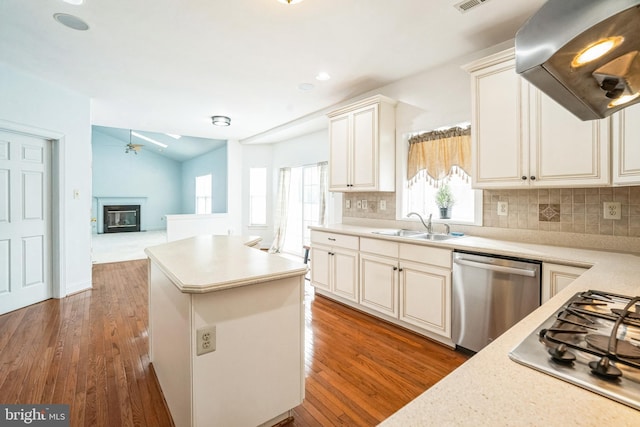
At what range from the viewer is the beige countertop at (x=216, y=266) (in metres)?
1.35

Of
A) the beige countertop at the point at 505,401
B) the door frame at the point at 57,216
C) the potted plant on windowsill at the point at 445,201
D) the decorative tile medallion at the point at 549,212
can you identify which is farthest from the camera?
the door frame at the point at 57,216

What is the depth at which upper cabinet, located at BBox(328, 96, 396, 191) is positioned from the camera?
330 cm

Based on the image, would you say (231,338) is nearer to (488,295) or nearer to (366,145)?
(488,295)

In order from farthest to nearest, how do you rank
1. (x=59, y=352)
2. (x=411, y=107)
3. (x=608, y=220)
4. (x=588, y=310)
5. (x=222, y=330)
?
1. (x=411, y=107)
2. (x=59, y=352)
3. (x=608, y=220)
4. (x=222, y=330)
5. (x=588, y=310)

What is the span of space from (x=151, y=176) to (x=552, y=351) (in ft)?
42.3

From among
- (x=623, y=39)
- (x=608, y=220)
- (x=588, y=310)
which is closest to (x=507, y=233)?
(x=608, y=220)

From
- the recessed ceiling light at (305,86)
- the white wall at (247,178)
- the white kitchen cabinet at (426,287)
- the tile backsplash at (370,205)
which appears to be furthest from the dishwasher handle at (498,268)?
the white wall at (247,178)

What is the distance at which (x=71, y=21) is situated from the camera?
234 centimetres

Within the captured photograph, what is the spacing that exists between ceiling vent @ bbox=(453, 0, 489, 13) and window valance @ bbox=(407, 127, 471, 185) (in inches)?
41.0

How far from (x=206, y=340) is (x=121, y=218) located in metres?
11.6

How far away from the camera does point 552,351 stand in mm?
673

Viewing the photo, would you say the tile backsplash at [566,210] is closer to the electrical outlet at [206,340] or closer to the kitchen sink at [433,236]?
the kitchen sink at [433,236]

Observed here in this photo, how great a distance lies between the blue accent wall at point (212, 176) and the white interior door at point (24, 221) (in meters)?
3.74

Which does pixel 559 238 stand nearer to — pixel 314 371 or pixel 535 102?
pixel 535 102
